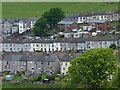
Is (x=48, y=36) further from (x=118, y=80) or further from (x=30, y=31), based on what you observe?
(x=118, y=80)

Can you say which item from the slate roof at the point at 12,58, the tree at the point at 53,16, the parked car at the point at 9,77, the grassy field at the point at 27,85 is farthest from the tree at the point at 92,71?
the tree at the point at 53,16

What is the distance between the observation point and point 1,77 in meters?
30.5

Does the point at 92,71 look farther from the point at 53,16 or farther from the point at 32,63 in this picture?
the point at 53,16

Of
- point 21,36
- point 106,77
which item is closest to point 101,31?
point 21,36

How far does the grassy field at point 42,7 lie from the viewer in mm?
56975

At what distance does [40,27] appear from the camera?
43.8 m

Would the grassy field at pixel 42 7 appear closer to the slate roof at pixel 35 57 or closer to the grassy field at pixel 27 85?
the slate roof at pixel 35 57

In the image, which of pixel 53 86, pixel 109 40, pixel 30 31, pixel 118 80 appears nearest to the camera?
pixel 118 80

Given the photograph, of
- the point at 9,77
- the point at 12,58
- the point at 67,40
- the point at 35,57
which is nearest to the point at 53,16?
the point at 67,40

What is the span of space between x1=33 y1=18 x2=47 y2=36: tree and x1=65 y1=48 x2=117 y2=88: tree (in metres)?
22.3

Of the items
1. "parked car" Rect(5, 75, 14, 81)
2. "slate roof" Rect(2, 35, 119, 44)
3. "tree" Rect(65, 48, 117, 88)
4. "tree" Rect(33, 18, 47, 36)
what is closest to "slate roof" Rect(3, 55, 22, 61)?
"parked car" Rect(5, 75, 14, 81)

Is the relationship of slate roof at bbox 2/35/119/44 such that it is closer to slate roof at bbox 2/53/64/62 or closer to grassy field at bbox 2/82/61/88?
slate roof at bbox 2/53/64/62

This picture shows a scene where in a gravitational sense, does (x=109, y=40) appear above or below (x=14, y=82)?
above

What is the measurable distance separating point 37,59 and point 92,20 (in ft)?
55.1
